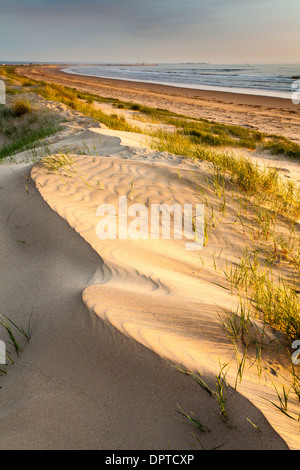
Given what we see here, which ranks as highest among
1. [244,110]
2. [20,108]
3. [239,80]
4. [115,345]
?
[239,80]

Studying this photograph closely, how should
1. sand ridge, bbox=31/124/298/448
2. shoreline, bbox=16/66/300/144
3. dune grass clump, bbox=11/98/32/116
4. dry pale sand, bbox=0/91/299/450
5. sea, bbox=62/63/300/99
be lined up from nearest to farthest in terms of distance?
dry pale sand, bbox=0/91/299/450 < sand ridge, bbox=31/124/298/448 < dune grass clump, bbox=11/98/32/116 < shoreline, bbox=16/66/300/144 < sea, bbox=62/63/300/99

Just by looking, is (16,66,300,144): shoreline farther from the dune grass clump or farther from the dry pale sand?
the dry pale sand

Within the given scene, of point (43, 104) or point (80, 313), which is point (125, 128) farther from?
point (80, 313)

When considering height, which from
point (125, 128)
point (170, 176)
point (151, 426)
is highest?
point (125, 128)

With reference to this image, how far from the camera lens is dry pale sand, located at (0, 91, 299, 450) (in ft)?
4.06

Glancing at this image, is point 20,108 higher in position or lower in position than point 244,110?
lower

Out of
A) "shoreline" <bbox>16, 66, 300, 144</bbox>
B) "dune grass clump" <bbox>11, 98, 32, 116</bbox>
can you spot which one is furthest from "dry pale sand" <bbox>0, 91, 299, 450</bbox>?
"shoreline" <bbox>16, 66, 300, 144</bbox>

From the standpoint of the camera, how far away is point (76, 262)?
2.33 m

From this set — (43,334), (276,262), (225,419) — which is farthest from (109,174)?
(225,419)

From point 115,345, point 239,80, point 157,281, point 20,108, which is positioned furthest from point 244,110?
point 239,80

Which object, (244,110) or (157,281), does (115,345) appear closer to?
(157,281)

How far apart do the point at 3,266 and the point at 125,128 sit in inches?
270

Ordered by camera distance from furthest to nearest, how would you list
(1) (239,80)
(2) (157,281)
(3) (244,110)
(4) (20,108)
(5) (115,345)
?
1. (1) (239,80)
2. (3) (244,110)
3. (4) (20,108)
4. (2) (157,281)
5. (5) (115,345)

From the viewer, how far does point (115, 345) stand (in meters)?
1.56
